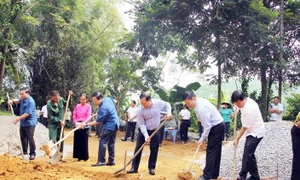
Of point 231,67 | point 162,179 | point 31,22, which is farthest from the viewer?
point 31,22

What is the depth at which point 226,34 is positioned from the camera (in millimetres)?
12000

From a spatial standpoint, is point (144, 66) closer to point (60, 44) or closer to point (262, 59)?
point (60, 44)

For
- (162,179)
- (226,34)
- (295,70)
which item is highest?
(226,34)

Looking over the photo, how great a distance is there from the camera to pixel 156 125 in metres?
5.96

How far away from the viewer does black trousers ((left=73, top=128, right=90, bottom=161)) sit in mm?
7258

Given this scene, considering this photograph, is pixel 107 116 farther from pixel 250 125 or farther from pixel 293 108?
pixel 293 108

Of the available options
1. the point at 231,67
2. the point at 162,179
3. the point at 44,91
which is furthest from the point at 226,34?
the point at 44,91

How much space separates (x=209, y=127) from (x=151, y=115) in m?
1.19

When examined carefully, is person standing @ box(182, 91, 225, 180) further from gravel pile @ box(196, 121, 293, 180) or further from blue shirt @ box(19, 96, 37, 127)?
blue shirt @ box(19, 96, 37, 127)

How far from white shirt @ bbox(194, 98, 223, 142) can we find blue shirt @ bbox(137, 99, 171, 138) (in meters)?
0.76

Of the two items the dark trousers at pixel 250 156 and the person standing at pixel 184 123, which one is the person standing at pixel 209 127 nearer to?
the dark trousers at pixel 250 156

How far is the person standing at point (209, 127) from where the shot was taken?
203 inches

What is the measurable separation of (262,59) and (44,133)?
7851mm

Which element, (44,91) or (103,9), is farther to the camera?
(103,9)
